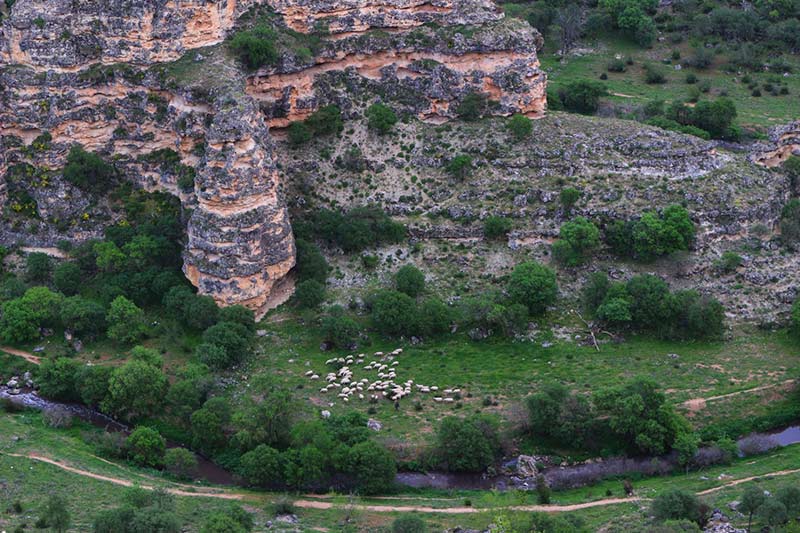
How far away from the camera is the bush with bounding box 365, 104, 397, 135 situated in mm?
87438

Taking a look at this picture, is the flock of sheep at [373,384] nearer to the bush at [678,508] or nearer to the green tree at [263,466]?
the green tree at [263,466]

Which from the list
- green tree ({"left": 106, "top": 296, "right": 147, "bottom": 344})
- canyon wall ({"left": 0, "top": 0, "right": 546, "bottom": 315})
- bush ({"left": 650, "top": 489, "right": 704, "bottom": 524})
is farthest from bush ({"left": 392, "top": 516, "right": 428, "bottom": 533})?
green tree ({"left": 106, "top": 296, "right": 147, "bottom": 344})

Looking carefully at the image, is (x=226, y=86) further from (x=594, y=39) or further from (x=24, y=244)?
(x=594, y=39)

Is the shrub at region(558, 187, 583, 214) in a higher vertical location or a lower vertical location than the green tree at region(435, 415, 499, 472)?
higher

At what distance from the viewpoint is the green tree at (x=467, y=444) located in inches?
2785

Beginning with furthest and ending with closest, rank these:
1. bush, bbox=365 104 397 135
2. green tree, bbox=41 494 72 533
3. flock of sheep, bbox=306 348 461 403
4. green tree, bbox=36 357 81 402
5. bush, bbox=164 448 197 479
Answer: bush, bbox=365 104 397 135 < green tree, bbox=36 357 81 402 < flock of sheep, bbox=306 348 461 403 < bush, bbox=164 448 197 479 < green tree, bbox=41 494 72 533

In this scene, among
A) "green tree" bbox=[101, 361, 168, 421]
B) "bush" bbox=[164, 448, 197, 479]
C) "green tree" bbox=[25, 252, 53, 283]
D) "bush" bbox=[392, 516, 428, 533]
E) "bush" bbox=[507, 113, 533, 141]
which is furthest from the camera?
"bush" bbox=[507, 113, 533, 141]

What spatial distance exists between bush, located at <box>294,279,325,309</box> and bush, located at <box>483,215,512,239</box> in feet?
36.1

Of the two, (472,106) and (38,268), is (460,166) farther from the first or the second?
(38,268)

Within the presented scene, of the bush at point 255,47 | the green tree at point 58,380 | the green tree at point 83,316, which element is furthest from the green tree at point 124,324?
the bush at point 255,47

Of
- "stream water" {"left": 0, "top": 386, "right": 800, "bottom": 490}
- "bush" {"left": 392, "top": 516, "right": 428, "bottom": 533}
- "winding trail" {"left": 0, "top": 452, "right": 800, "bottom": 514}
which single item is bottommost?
"stream water" {"left": 0, "top": 386, "right": 800, "bottom": 490}

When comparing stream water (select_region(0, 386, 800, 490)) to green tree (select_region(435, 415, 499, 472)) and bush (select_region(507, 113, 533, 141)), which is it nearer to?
green tree (select_region(435, 415, 499, 472))

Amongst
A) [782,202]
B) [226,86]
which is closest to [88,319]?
[226,86]

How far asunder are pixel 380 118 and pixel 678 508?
1347 inches
